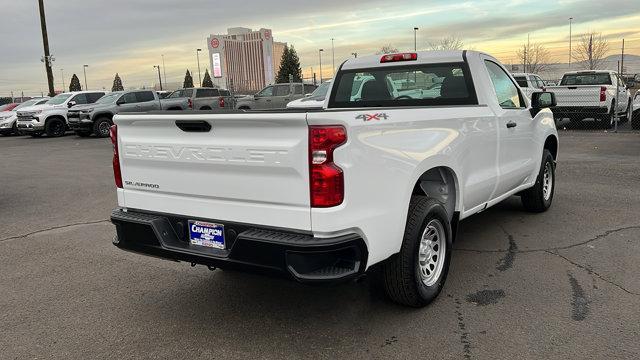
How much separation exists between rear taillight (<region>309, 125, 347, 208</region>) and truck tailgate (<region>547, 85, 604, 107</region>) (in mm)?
15393

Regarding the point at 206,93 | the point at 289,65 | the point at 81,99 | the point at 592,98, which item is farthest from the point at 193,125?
the point at 289,65

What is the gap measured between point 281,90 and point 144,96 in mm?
5868

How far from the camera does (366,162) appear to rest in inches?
128

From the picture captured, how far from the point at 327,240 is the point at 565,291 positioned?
7.36 ft

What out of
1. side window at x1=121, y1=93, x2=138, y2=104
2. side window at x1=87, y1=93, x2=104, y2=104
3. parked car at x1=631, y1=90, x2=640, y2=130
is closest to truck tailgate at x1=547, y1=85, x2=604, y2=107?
parked car at x1=631, y1=90, x2=640, y2=130

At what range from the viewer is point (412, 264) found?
3.74 m

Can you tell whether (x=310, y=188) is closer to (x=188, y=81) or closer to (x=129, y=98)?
(x=129, y=98)

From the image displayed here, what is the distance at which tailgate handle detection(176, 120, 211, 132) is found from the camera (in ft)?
11.4

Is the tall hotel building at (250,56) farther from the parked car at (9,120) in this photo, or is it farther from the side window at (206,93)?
the parked car at (9,120)

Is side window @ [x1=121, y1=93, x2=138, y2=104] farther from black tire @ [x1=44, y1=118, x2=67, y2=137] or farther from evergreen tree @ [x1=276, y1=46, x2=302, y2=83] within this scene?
evergreen tree @ [x1=276, y1=46, x2=302, y2=83]

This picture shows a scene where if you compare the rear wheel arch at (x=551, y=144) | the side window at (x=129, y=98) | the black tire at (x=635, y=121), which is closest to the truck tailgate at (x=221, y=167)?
the rear wheel arch at (x=551, y=144)

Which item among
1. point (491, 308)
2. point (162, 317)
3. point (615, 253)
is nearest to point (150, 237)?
point (162, 317)

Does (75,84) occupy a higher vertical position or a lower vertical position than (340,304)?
higher

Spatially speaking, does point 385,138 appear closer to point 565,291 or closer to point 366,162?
point 366,162
